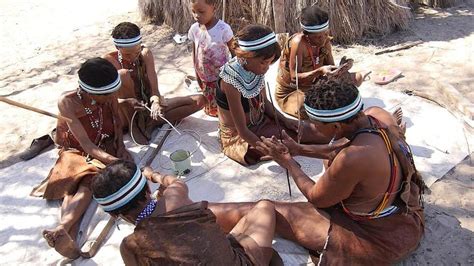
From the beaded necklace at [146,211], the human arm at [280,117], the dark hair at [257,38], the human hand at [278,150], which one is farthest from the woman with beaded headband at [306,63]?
the beaded necklace at [146,211]

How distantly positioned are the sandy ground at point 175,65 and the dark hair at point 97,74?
108 cm

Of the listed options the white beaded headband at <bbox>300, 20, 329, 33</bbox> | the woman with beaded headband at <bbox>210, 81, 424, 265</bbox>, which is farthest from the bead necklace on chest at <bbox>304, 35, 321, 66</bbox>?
the woman with beaded headband at <bbox>210, 81, 424, 265</bbox>

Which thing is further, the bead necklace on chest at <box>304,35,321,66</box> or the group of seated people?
the bead necklace on chest at <box>304,35,321,66</box>

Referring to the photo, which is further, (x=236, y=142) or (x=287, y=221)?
(x=236, y=142)

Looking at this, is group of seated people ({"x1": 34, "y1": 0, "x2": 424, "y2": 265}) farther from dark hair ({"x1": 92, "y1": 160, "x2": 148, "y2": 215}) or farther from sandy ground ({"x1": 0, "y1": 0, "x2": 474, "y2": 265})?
sandy ground ({"x1": 0, "y1": 0, "x2": 474, "y2": 265})

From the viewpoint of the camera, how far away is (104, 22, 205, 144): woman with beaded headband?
3934 millimetres

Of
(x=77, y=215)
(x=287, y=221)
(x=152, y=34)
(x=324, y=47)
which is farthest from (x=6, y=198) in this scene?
(x=152, y=34)

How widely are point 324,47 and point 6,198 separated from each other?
2.96 metres

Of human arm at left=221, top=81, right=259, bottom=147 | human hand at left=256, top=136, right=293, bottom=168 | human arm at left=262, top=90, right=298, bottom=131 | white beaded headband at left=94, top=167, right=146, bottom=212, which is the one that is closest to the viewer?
white beaded headband at left=94, top=167, right=146, bottom=212

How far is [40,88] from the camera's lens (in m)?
5.48

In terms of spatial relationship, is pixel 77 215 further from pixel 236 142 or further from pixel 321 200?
pixel 321 200

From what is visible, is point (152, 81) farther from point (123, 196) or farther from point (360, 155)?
point (360, 155)

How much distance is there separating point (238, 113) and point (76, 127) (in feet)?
3.95

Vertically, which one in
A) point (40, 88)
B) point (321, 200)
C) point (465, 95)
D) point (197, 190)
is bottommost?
point (40, 88)
